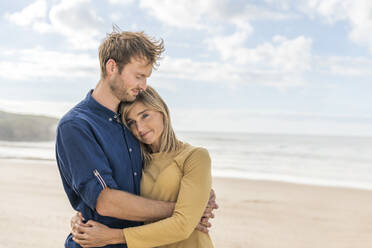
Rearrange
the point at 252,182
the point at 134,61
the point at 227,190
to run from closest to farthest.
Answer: the point at 134,61, the point at 227,190, the point at 252,182

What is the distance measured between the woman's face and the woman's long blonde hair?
0.02m

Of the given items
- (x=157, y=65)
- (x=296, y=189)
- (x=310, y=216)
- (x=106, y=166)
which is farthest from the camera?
(x=296, y=189)

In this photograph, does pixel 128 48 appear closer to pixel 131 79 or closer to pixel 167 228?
pixel 131 79

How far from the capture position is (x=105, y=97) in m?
→ 2.23

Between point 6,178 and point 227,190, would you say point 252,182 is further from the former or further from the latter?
point 6,178

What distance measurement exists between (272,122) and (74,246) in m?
40.2

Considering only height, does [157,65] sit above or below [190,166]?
above

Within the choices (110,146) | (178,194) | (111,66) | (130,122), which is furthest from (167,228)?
(111,66)

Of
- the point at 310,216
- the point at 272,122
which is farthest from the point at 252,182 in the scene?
the point at 272,122

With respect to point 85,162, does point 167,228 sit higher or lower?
lower

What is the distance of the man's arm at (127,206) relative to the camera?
6.49 ft

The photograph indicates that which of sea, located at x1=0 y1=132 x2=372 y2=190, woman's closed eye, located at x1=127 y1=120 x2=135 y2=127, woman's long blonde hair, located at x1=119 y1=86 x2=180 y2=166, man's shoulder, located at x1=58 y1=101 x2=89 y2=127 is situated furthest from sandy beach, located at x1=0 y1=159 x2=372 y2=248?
man's shoulder, located at x1=58 y1=101 x2=89 y2=127

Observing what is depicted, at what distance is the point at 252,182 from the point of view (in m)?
10.4

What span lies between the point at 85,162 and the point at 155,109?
529mm
